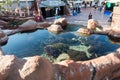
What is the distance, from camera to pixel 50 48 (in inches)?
374

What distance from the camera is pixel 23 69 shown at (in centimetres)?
462

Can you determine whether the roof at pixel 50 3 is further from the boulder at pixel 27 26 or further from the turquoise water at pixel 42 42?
the turquoise water at pixel 42 42

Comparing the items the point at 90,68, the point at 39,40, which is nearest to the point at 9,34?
the point at 39,40

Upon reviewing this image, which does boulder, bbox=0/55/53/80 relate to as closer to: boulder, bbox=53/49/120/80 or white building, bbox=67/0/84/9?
boulder, bbox=53/49/120/80

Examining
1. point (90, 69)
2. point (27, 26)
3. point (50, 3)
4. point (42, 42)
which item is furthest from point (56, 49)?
point (50, 3)

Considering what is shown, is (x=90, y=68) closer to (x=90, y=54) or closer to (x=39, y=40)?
(x=90, y=54)

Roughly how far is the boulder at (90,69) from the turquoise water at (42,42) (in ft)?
7.74

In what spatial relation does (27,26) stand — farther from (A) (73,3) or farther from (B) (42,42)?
(A) (73,3)

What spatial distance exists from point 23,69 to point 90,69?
2479 mm

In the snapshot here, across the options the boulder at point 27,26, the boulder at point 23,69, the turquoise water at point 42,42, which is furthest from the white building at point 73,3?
the boulder at point 23,69

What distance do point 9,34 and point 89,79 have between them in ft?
26.3

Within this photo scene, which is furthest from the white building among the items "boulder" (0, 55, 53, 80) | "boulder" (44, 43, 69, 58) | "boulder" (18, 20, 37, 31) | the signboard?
"boulder" (0, 55, 53, 80)

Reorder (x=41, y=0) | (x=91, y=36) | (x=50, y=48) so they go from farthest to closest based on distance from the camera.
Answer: (x=41, y=0) < (x=91, y=36) < (x=50, y=48)

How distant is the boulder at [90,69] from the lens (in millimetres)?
5637
